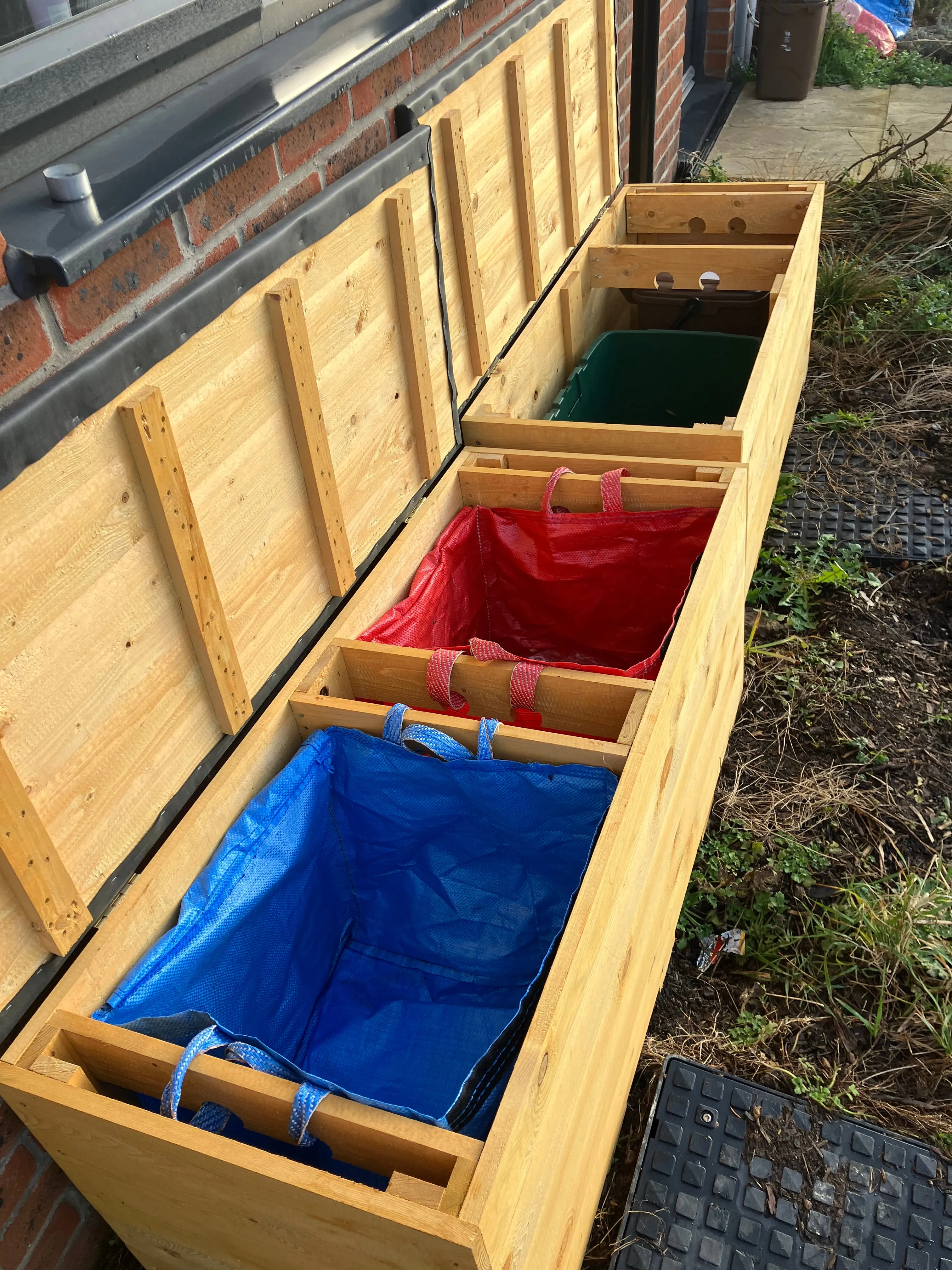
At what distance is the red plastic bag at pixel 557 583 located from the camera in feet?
8.96

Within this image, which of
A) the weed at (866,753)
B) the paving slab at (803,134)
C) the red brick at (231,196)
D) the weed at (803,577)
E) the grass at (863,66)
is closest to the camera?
the red brick at (231,196)

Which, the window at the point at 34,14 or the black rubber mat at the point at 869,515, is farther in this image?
the black rubber mat at the point at 869,515

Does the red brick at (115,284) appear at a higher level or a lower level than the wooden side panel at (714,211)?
higher

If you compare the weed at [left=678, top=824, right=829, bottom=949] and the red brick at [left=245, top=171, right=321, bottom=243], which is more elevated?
the red brick at [left=245, top=171, right=321, bottom=243]

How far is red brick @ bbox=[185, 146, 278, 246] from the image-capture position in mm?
1820

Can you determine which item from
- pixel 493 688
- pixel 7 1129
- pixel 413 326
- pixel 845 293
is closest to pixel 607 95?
pixel 845 293

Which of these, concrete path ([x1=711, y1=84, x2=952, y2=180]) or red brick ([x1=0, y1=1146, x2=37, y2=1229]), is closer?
red brick ([x1=0, y1=1146, x2=37, y2=1229])

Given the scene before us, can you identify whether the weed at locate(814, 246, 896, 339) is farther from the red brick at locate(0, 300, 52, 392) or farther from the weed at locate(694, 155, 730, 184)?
the red brick at locate(0, 300, 52, 392)

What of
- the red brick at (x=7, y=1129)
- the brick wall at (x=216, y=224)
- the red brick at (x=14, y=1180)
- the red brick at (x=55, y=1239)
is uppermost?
the brick wall at (x=216, y=224)

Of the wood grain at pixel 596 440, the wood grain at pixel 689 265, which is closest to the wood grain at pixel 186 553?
the wood grain at pixel 596 440

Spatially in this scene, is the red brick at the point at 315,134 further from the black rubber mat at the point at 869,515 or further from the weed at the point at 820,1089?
the black rubber mat at the point at 869,515

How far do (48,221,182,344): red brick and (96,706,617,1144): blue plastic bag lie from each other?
3.19 ft

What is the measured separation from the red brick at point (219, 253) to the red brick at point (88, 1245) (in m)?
1.87

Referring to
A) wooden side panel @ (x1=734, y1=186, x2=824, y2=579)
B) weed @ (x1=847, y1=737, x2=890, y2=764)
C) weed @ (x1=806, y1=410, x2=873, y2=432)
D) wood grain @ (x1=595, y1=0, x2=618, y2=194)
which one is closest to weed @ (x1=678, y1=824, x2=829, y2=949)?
weed @ (x1=847, y1=737, x2=890, y2=764)
